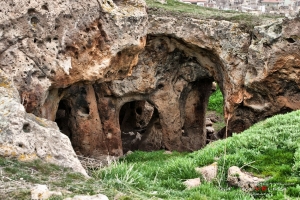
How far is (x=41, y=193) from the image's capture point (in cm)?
408

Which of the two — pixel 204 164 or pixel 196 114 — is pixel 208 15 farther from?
pixel 204 164

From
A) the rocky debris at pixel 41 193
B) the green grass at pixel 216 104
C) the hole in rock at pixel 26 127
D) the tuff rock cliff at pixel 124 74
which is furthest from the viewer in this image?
the green grass at pixel 216 104

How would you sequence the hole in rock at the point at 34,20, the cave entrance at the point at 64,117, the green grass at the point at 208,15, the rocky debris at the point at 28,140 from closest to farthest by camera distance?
the rocky debris at the point at 28,140 < the hole in rock at the point at 34,20 < the green grass at the point at 208,15 < the cave entrance at the point at 64,117

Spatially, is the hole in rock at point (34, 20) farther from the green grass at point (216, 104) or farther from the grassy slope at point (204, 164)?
the green grass at point (216, 104)

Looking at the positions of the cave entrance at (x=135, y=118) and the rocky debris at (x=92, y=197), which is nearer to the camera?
the rocky debris at (x=92, y=197)

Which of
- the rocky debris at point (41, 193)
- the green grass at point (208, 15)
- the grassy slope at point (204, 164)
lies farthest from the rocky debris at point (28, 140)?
the green grass at point (208, 15)

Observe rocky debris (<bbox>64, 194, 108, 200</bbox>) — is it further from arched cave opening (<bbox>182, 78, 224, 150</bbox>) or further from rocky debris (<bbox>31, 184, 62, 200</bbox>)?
arched cave opening (<bbox>182, 78, 224, 150</bbox>)

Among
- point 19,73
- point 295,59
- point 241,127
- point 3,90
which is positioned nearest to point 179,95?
point 241,127

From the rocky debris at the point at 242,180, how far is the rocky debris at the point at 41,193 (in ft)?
9.99

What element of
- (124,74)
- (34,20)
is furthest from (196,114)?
(34,20)

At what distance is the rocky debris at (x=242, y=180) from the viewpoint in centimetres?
634

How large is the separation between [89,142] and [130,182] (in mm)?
9287

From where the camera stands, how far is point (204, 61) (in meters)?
14.8

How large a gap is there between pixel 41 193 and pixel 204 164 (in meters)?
3.68
